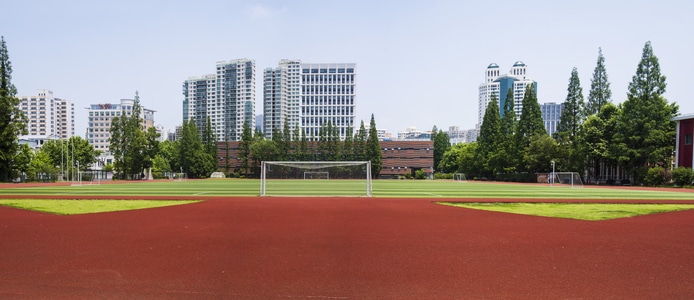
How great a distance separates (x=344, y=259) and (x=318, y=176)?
88.9 feet

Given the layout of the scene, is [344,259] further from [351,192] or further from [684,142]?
[684,142]

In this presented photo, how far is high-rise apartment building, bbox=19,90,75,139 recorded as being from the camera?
604 feet

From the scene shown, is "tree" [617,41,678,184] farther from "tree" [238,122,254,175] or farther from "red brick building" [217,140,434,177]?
"tree" [238,122,254,175]

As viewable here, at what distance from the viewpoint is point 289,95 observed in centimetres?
19038

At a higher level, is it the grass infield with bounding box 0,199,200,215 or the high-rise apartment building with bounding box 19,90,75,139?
the high-rise apartment building with bounding box 19,90,75,139

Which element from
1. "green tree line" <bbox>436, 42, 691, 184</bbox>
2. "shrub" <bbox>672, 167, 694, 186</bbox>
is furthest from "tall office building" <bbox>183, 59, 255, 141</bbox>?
"shrub" <bbox>672, 167, 694, 186</bbox>

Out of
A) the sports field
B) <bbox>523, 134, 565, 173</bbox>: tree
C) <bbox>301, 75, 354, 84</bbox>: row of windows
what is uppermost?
<bbox>301, 75, 354, 84</bbox>: row of windows

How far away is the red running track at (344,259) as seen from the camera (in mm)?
6281

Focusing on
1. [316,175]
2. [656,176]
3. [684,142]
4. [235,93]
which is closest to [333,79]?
[235,93]

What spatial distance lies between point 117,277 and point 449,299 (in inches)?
209

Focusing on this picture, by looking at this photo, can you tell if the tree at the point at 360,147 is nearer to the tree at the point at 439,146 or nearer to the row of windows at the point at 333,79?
the tree at the point at 439,146

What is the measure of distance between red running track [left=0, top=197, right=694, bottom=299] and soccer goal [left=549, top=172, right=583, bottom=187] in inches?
1623

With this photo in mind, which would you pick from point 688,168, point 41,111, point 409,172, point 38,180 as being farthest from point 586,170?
point 41,111

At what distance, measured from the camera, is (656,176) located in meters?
47.5
